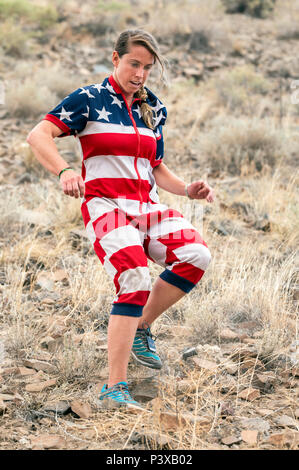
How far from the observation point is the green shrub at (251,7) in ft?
52.7

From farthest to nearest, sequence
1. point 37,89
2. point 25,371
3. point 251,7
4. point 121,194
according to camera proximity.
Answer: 1. point 251,7
2. point 37,89
3. point 25,371
4. point 121,194

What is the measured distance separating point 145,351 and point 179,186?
0.91 meters

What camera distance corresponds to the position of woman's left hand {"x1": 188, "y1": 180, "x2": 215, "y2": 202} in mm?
2908

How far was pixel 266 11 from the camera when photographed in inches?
633

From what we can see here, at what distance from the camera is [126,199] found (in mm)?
2732

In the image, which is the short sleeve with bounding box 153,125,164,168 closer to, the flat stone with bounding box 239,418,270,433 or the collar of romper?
the collar of romper

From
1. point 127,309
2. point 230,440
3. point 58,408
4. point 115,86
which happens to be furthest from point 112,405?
point 115,86

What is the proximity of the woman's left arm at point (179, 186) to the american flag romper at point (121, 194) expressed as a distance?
0.56 feet

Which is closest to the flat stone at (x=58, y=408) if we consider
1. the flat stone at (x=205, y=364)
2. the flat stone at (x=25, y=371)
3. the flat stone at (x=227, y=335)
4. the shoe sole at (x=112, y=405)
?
the shoe sole at (x=112, y=405)

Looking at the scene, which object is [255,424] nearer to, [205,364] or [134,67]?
[205,364]

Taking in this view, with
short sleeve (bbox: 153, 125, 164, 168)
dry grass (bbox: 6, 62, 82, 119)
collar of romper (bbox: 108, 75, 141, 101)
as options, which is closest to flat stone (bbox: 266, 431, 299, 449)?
short sleeve (bbox: 153, 125, 164, 168)

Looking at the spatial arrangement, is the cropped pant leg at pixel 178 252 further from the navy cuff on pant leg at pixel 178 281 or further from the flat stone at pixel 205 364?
the flat stone at pixel 205 364
